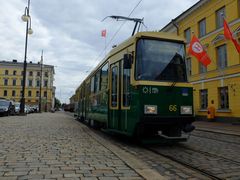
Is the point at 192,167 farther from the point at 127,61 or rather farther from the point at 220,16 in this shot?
the point at 220,16

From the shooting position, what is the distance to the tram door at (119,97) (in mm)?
8461

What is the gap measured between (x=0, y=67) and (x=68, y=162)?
342 ft

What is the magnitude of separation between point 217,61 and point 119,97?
18.1m

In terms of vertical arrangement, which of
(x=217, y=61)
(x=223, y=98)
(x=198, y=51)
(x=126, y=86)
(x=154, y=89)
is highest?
(x=198, y=51)

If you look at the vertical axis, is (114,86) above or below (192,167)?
above

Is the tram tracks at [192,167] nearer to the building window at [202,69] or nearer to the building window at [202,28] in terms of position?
the building window at [202,69]

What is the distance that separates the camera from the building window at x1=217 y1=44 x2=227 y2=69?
23.5 meters

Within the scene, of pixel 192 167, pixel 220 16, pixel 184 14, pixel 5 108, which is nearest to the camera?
pixel 192 167

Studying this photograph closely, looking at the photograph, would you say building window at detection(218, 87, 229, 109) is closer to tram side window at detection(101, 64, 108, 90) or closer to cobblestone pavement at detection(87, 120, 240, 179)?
tram side window at detection(101, 64, 108, 90)

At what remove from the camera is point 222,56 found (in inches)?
941

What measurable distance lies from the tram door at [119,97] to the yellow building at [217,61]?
498 inches

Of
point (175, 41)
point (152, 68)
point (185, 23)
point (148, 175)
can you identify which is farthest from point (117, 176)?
point (185, 23)

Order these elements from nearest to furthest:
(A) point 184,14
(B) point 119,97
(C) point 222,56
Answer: (B) point 119,97
(C) point 222,56
(A) point 184,14

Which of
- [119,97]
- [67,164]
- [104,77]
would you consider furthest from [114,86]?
[67,164]
